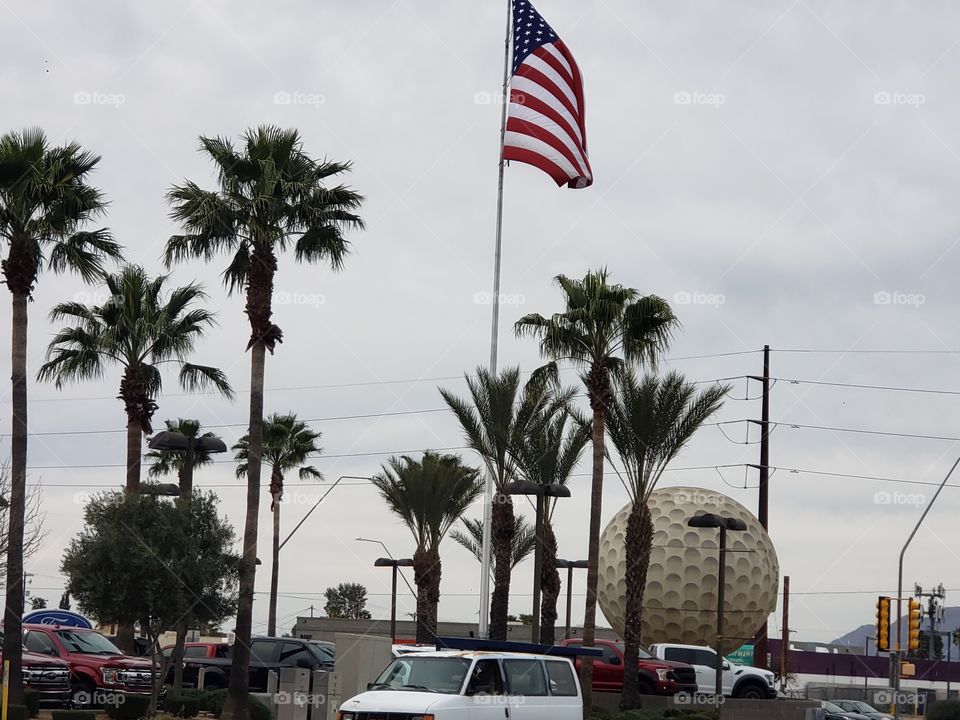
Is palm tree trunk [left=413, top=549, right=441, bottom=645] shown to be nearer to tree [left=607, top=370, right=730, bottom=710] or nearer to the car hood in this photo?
tree [left=607, top=370, right=730, bottom=710]

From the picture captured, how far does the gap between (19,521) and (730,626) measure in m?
22.4

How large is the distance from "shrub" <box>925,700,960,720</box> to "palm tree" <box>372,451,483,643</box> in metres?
16.2

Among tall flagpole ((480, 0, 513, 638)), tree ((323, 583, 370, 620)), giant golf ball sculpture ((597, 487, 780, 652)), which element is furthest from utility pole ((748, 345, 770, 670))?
tree ((323, 583, 370, 620))

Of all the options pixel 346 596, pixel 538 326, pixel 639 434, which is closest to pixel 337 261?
pixel 538 326

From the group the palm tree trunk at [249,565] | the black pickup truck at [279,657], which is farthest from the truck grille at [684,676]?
the palm tree trunk at [249,565]

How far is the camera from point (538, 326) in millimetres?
33094

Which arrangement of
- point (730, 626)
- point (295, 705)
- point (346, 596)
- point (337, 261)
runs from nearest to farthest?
point (295, 705)
point (337, 261)
point (730, 626)
point (346, 596)

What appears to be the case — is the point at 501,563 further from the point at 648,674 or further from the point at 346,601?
→ the point at 346,601

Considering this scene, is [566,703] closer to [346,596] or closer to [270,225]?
[270,225]

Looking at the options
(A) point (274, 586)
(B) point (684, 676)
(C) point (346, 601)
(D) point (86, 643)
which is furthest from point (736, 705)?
(C) point (346, 601)

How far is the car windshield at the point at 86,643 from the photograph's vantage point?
87.4 ft

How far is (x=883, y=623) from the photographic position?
3164cm

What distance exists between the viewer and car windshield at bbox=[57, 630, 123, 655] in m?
26.6

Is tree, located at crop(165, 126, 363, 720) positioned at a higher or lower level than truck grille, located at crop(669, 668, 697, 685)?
higher
